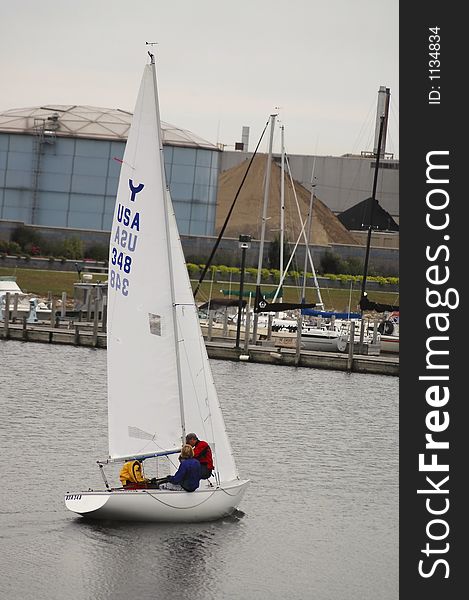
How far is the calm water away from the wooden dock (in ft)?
34.6

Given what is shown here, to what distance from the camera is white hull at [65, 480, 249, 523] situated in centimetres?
2583

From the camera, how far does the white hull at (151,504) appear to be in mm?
25828

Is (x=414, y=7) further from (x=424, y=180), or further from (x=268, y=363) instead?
(x=268, y=363)

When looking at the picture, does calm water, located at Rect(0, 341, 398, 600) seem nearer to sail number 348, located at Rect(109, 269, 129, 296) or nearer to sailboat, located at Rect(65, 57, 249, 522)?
sailboat, located at Rect(65, 57, 249, 522)

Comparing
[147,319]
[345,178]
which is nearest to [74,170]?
[345,178]

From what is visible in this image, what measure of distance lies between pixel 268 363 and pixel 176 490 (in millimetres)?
35416

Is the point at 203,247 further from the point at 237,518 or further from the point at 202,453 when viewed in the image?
the point at 202,453

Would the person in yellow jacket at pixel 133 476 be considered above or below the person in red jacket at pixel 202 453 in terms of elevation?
below

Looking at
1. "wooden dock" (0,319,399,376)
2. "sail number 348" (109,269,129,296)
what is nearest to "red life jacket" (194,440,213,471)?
"sail number 348" (109,269,129,296)

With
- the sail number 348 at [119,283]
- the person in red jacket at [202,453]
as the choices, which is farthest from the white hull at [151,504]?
the sail number 348 at [119,283]

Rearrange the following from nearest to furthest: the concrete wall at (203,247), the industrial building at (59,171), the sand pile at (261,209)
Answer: the concrete wall at (203,247)
the industrial building at (59,171)
the sand pile at (261,209)

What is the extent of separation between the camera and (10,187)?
11362 cm

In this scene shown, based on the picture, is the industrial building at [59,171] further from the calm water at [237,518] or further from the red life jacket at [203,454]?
the red life jacket at [203,454]

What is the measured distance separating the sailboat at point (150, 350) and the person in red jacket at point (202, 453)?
1.59ft
